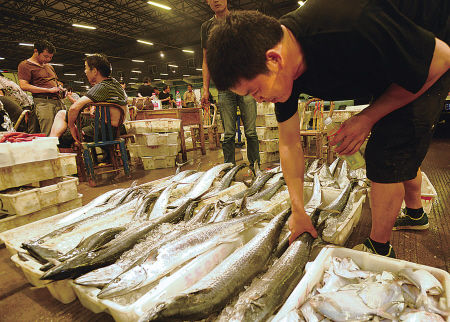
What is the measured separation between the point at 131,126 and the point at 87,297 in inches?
219

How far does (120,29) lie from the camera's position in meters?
25.0

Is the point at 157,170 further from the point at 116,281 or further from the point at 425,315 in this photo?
the point at 425,315

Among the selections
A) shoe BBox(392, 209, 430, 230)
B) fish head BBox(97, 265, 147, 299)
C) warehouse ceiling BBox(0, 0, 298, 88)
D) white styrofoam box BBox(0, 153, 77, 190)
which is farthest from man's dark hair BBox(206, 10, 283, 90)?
warehouse ceiling BBox(0, 0, 298, 88)

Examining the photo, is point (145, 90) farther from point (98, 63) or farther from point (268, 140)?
point (268, 140)

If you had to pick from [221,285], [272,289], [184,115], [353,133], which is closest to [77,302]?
[221,285]

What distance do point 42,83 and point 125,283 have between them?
5342mm

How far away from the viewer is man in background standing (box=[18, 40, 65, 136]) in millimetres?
4648

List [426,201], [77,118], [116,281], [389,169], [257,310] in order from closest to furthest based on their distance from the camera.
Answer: [257,310] < [116,281] < [389,169] < [426,201] < [77,118]

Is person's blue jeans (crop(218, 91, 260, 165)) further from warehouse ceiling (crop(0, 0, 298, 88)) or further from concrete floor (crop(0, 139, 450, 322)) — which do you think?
warehouse ceiling (crop(0, 0, 298, 88))

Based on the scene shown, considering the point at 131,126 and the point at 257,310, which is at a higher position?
the point at 131,126

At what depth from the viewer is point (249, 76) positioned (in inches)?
44.7

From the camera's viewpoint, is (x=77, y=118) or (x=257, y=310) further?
(x=77, y=118)

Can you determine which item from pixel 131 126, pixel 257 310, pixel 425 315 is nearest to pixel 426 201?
pixel 425 315

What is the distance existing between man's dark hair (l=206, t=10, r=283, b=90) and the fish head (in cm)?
111
